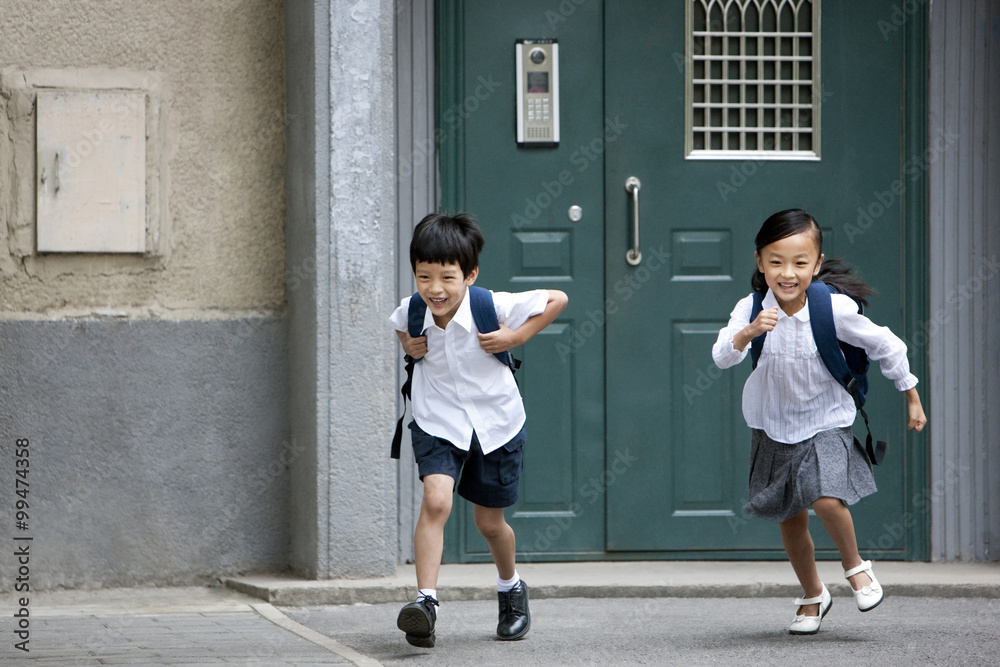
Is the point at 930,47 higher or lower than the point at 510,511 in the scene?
higher

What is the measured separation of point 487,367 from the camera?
409 cm

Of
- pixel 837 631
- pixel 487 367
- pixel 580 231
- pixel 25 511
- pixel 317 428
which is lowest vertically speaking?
pixel 837 631

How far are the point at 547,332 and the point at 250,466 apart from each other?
149 centimetres

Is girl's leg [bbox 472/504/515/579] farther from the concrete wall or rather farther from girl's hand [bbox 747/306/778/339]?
the concrete wall

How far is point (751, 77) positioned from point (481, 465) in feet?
8.51

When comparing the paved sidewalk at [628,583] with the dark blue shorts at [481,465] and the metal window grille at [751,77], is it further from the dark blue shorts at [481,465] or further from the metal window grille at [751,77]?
the metal window grille at [751,77]

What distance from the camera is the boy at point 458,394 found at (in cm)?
394

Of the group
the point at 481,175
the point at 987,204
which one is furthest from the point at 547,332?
the point at 987,204

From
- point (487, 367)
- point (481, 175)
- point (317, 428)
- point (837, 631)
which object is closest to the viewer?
point (487, 367)

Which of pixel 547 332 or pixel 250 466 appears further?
pixel 547 332

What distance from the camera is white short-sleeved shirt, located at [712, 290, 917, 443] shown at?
13.3ft

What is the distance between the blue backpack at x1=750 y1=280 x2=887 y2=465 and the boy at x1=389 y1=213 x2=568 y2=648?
2.80ft

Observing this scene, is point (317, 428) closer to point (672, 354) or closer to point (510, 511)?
point (510, 511)

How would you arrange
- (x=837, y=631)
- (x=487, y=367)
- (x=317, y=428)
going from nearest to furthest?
1. (x=487, y=367)
2. (x=837, y=631)
3. (x=317, y=428)
